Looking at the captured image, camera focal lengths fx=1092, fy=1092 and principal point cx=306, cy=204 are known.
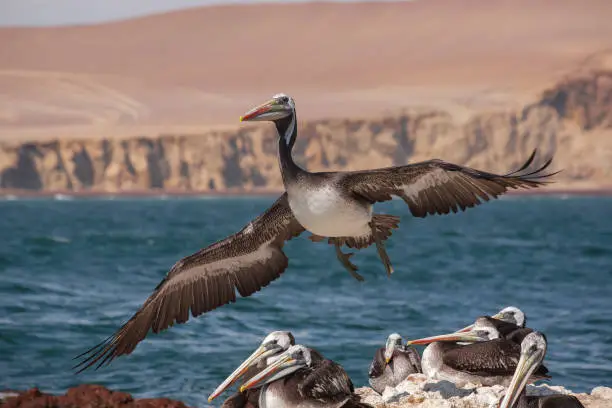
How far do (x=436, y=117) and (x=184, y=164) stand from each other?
2408 centimetres

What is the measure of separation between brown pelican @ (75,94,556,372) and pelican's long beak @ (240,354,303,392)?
1.03 m

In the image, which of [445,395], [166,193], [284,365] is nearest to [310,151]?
[166,193]

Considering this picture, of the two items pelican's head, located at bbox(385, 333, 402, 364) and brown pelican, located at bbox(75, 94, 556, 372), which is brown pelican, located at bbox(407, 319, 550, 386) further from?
brown pelican, located at bbox(75, 94, 556, 372)

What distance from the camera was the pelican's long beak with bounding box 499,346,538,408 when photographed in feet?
24.1

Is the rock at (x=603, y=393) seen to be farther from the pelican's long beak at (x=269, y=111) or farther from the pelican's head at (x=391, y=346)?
the pelican's long beak at (x=269, y=111)

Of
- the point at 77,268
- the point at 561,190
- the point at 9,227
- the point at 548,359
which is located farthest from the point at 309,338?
the point at 561,190

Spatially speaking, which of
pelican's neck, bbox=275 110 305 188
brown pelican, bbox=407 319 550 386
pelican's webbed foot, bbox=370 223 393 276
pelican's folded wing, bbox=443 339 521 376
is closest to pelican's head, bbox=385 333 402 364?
brown pelican, bbox=407 319 550 386

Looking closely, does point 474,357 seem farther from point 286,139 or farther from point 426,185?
point 286,139

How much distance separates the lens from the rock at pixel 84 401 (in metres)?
8.59

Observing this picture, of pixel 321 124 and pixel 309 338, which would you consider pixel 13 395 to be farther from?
pixel 321 124

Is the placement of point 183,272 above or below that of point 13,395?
above

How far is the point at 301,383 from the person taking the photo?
312 inches

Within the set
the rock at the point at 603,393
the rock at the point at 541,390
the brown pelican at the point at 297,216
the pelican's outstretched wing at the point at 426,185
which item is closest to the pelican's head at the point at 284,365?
the brown pelican at the point at 297,216

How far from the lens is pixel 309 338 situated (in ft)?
54.7
